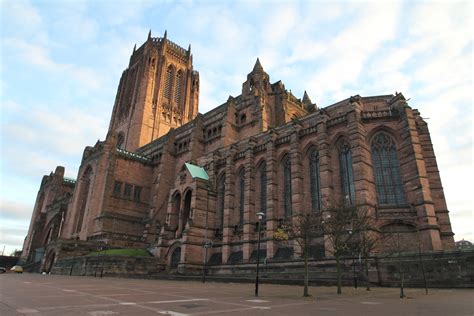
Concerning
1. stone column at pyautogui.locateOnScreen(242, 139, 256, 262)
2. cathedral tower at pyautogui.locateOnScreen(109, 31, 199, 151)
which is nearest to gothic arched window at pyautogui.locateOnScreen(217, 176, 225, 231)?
stone column at pyautogui.locateOnScreen(242, 139, 256, 262)

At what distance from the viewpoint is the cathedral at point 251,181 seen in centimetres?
2583

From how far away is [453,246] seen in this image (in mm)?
23625

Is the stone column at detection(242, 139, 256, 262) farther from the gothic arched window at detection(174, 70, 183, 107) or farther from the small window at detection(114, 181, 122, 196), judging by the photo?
the gothic arched window at detection(174, 70, 183, 107)

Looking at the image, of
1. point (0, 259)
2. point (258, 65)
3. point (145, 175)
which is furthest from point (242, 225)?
A: point (0, 259)

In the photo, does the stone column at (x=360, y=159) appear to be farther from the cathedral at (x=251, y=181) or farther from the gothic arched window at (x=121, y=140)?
the gothic arched window at (x=121, y=140)

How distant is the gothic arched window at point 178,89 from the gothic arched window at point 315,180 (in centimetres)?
5028

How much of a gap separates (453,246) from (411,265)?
630cm

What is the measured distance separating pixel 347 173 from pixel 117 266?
80.3 feet

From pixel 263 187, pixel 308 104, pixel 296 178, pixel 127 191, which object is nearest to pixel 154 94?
pixel 127 191

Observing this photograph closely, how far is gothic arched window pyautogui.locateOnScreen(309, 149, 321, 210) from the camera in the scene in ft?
97.5

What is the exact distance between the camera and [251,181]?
34125 mm

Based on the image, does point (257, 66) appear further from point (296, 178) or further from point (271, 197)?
point (271, 197)

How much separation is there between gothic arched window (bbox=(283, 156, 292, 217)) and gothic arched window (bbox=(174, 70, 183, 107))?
47.6m

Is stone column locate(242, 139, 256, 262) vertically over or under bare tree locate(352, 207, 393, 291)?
over
